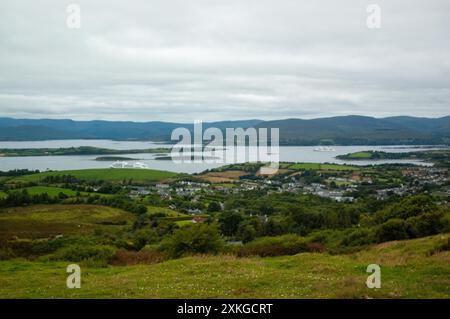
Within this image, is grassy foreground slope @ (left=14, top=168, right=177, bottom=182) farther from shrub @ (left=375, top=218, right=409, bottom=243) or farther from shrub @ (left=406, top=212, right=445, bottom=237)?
shrub @ (left=406, top=212, right=445, bottom=237)

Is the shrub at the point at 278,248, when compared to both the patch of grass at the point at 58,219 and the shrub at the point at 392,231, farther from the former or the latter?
the patch of grass at the point at 58,219

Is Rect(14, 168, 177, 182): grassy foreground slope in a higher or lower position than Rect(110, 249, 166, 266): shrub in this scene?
lower

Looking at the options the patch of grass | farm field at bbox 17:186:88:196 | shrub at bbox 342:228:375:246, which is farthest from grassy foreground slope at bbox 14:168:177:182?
shrub at bbox 342:228:375:246

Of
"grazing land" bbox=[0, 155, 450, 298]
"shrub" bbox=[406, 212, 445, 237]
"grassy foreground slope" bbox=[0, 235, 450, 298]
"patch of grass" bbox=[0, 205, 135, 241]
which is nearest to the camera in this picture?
"grassy foreground slope" bbox=[0, 235, 450, 298]

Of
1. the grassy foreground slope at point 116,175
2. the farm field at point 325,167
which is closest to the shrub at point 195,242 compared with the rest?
the grassy foreground slope at point 116,175
